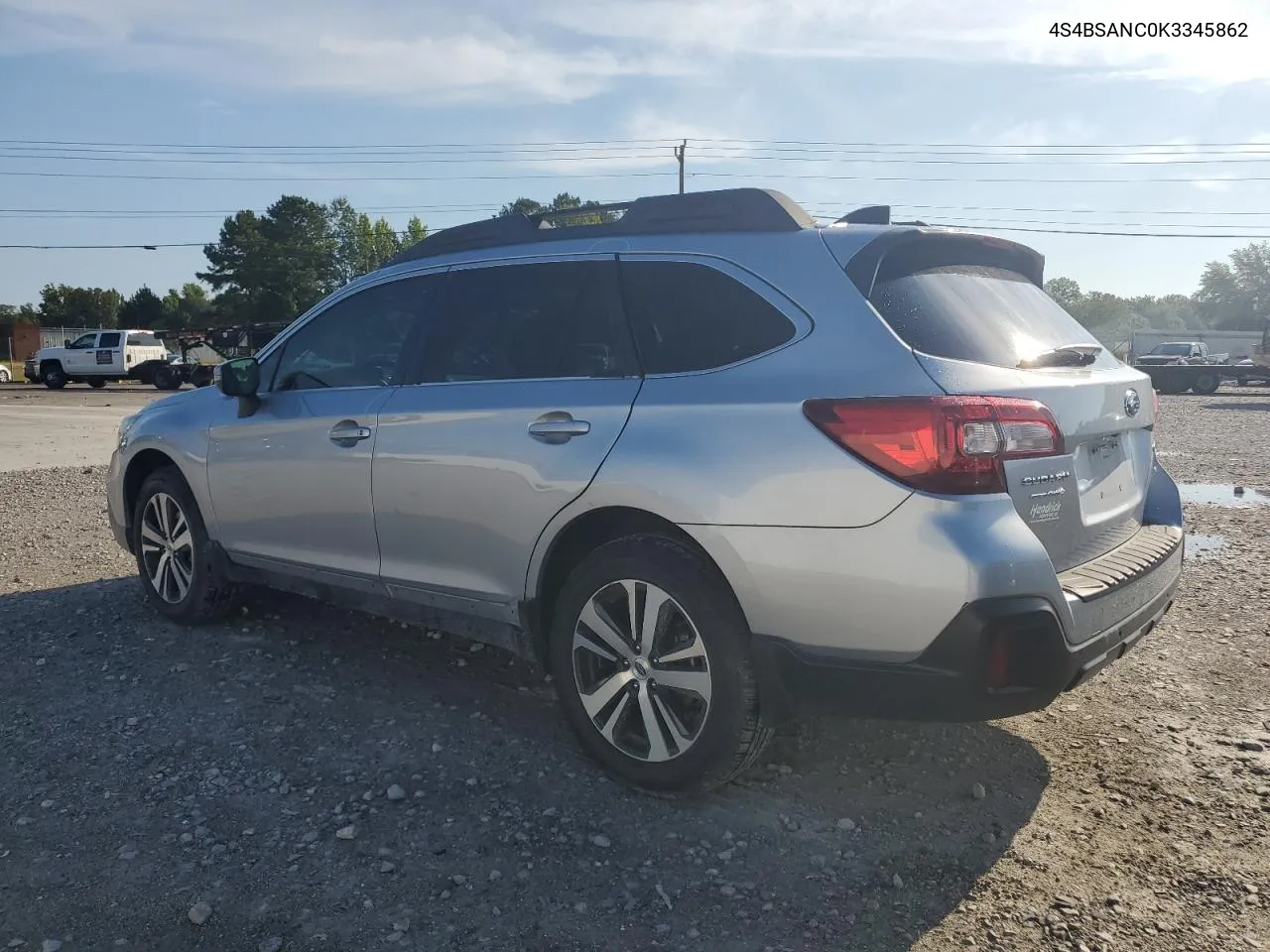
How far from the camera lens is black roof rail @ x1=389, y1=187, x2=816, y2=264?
3.43m

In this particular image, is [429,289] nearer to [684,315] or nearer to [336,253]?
[684,315]

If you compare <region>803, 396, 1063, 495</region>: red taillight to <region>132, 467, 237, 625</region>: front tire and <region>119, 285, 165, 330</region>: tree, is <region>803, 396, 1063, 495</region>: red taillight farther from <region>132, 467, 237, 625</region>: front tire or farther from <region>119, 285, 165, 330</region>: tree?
<region>119, 285, 165, 330</region>: tree

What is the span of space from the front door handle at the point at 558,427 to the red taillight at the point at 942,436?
88 cm

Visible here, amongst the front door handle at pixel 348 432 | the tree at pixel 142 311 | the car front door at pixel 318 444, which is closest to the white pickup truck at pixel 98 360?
the car front door at pixel 318 444

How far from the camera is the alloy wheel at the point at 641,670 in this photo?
10.6 ft

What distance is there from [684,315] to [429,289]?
1346 mm

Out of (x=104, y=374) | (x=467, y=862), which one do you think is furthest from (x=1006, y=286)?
(x=104, y=374)

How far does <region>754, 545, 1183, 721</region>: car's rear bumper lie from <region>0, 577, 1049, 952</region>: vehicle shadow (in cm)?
47

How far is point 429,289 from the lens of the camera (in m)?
Answer: 4.30

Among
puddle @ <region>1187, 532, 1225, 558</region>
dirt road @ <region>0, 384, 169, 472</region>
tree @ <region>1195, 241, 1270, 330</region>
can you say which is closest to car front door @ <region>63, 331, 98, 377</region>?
dirt road @ <region>0, 384, 169, 472</region>

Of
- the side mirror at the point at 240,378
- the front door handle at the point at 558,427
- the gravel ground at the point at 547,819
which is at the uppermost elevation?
the side mirror at the point at 240,378

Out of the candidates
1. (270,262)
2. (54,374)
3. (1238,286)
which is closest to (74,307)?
(270,262)

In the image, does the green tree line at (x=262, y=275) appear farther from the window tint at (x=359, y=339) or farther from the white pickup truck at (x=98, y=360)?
the window tint at (x=359, y=339)

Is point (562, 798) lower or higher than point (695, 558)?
lower
